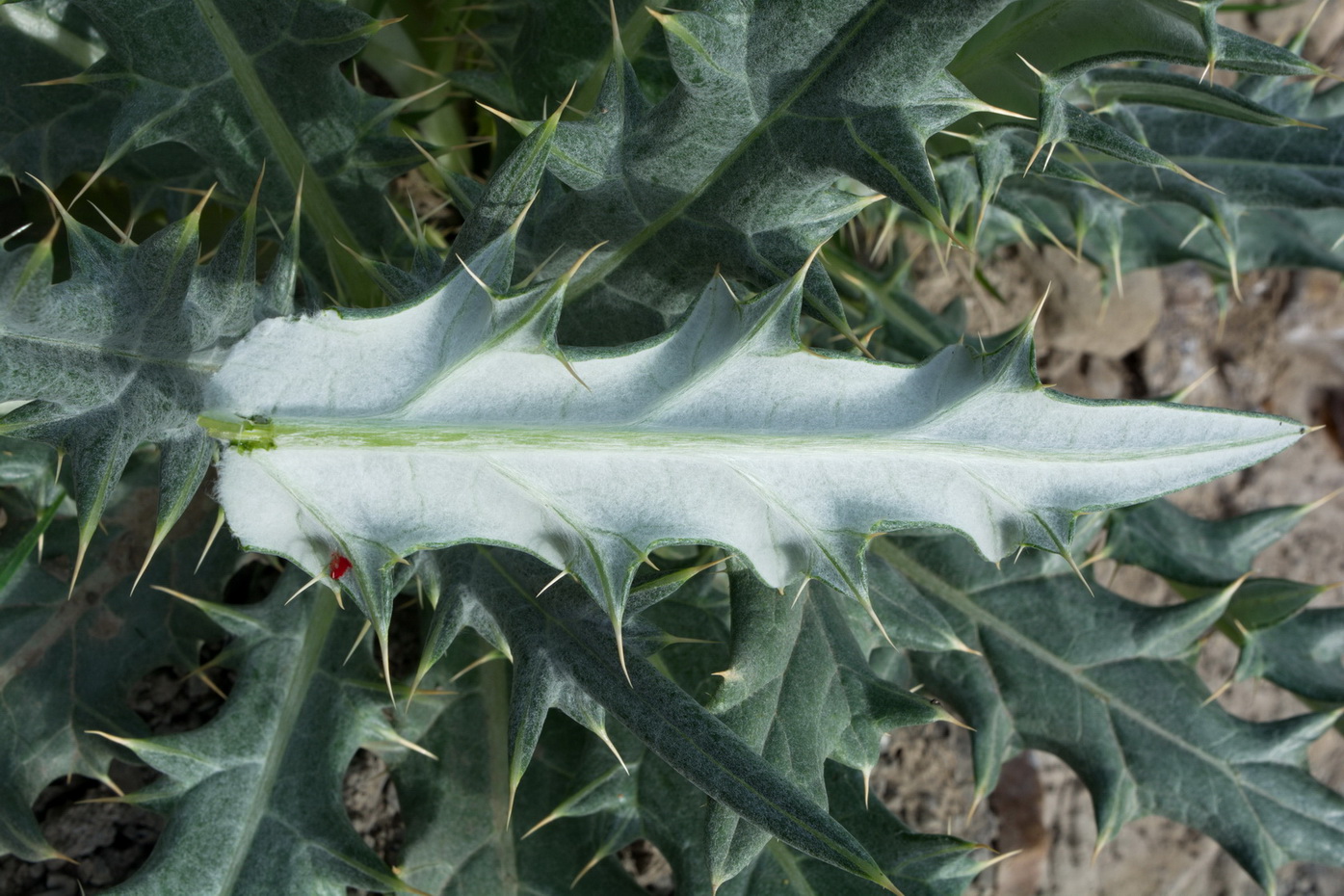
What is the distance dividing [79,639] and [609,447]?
1.01 metres

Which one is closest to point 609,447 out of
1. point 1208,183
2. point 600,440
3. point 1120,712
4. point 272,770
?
point 600,440

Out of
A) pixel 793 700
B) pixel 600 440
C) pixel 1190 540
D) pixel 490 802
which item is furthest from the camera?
pixel 1190 540

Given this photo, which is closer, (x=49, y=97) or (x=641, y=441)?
(x=641, y=441)

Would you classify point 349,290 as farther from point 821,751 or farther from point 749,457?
point 821,751

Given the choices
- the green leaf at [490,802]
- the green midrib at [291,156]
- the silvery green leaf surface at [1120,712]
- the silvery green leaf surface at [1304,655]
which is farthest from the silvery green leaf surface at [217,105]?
the silvery green leaf surface at [1304,655]

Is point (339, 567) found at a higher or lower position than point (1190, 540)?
higher

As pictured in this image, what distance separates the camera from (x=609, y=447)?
93cm

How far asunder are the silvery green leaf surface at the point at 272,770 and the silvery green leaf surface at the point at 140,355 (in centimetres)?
33

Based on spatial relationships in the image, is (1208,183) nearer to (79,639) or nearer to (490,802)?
(490,802)

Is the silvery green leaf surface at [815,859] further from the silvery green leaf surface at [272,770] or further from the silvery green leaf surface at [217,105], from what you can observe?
the silvery green leaf surface at [217,105]

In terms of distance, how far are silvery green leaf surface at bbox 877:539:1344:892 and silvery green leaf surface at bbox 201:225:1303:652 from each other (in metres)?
0.66

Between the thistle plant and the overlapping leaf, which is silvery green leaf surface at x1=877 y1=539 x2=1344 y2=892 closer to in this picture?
the thistle plant

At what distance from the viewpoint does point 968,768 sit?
244cm

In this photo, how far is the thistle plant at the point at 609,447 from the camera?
0.92m
